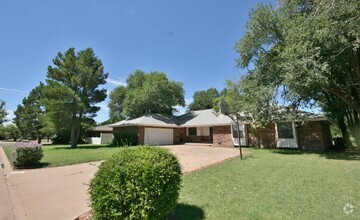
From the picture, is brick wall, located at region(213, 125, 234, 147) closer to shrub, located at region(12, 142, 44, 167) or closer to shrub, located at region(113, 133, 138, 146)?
shrub, located at region(113, 133, 138, 146)

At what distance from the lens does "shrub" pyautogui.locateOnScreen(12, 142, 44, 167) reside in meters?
10.2

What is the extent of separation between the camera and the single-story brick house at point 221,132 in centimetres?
1614

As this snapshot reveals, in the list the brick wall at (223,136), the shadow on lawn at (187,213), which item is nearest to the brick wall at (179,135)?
the brick wall at (223,136)

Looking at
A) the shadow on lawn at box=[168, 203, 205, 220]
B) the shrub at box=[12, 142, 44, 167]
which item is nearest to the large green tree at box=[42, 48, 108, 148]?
the shrub at box=[12, 142, 44, 167]

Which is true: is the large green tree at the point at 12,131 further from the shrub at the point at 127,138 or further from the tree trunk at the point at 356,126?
the tree trunk at the point at 356,126

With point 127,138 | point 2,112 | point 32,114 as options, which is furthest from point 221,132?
point 2,112

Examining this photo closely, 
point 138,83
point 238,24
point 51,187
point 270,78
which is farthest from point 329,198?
point 138,83

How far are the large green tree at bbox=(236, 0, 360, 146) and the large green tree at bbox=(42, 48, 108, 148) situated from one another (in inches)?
653

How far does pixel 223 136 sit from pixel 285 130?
601 cm

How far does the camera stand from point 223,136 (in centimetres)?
2097

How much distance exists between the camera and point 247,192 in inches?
204

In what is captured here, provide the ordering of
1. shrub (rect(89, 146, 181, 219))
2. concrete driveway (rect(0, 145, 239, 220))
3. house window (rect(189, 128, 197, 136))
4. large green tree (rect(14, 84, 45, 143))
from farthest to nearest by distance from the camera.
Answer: large green tree (rect(14, 84, 45, 143))
house window (rect(189, 128, 197, 136))
concrete driveway (rect(0, 145, 239, 220))
shrub (rect(89, 146, 181, 219))

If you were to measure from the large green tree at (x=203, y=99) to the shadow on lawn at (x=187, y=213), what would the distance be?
4214 centimetres

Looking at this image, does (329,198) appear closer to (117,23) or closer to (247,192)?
(247,192)
